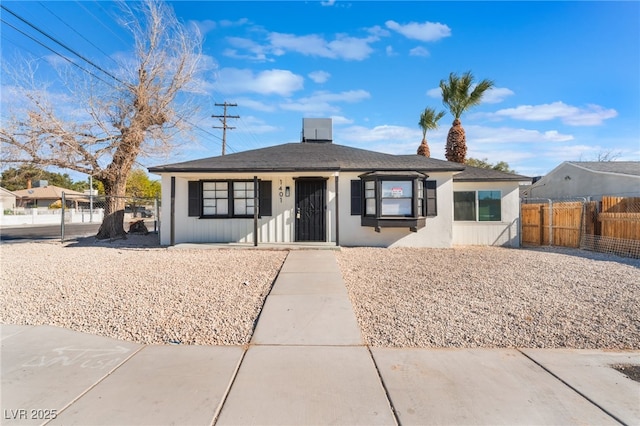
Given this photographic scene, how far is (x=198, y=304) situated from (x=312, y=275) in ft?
8.22

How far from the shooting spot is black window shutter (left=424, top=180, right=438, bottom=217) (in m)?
10.7

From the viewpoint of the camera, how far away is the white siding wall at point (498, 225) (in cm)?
1170

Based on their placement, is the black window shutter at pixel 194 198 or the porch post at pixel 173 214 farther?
the black window shutter at pixel 194 198

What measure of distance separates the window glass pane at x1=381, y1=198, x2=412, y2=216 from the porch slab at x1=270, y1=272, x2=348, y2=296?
420 cm

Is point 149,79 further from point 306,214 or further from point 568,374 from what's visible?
point 568,374

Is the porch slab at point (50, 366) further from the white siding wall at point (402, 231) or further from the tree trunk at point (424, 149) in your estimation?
the tree trunk at point (424, 149)

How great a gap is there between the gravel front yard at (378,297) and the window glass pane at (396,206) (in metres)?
1.93

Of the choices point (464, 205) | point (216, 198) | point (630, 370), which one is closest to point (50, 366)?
point (630, 370)

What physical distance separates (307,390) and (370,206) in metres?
8.35

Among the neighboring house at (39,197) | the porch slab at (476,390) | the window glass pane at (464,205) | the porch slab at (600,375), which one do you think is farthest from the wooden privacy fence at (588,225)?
the neighboring house at (39,197)

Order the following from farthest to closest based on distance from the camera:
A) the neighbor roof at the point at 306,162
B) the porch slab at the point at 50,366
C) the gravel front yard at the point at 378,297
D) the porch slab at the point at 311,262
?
the neighbor roof at the point at 306,162 < the porch slab at the point at 311,262 < the gravel front yard at the point at 378,297 < the porch slab at the point at 50,366

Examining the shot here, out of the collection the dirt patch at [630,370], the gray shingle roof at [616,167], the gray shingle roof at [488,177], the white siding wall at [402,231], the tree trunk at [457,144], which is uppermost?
the tree trunk at [457,144]

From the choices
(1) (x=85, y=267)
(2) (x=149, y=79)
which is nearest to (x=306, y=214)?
(1) (x=85, y=267)

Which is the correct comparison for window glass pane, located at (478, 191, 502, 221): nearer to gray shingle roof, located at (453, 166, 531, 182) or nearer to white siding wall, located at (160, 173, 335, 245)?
gray shingle roof, located at (453, 166, 531, 182)
